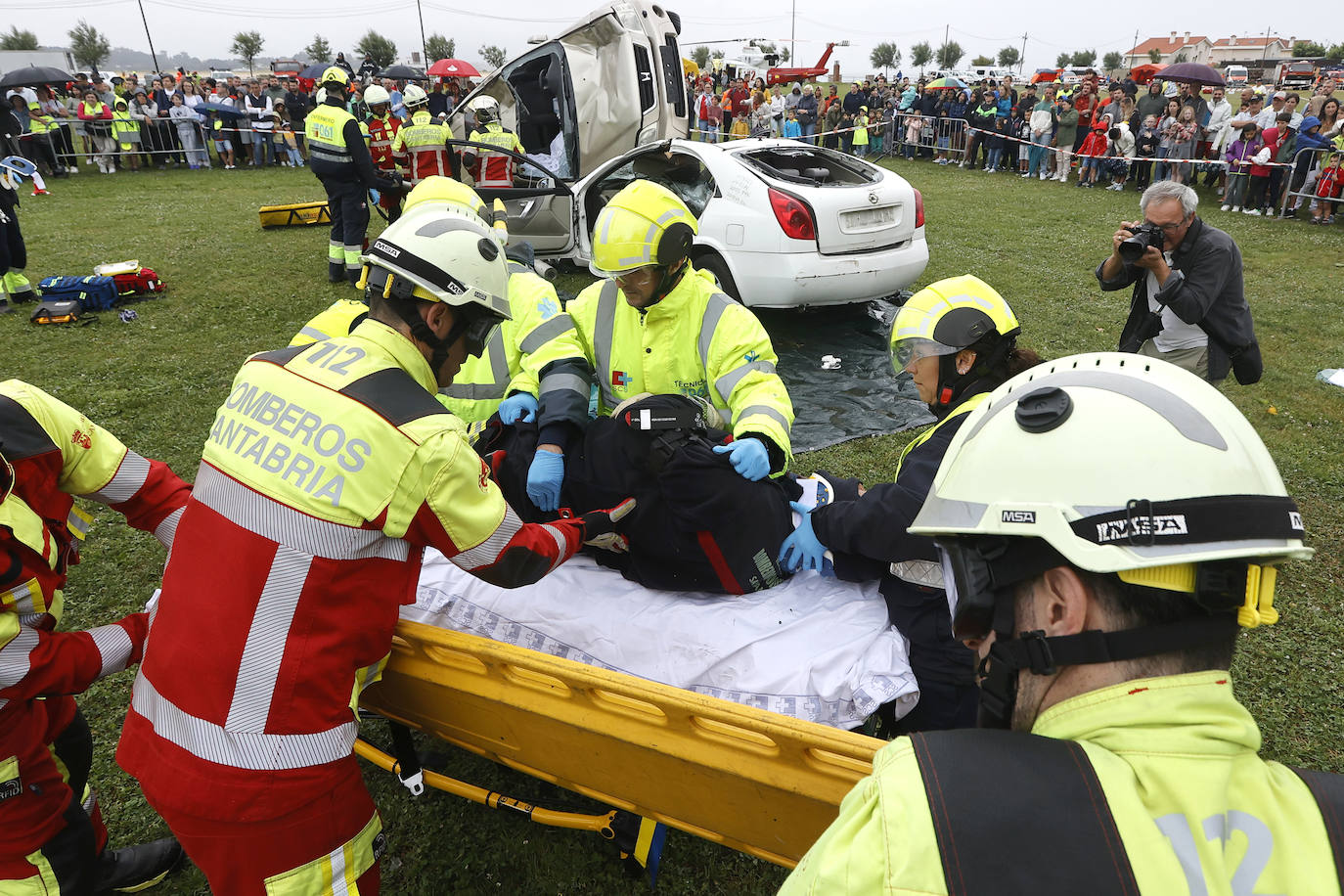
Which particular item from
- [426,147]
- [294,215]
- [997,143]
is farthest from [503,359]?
[997,143]

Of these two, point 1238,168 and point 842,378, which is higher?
point 1238,168

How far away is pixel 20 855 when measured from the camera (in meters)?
2.08

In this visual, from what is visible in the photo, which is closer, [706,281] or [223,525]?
[223,525]

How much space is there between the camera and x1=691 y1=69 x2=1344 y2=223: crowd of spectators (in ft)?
41.1

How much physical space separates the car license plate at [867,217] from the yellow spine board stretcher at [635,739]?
17.1 feet

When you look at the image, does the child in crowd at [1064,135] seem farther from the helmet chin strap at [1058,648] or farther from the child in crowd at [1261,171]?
the helmet chin strap at [1058,648]

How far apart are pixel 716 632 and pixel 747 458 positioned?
1.94ft

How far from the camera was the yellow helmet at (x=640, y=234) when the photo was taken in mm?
2906

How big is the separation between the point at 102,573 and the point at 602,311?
324cm

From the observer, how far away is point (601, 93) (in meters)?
9.50

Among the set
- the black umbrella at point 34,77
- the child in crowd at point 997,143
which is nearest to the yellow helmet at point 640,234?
the black umbrella at point 34,77

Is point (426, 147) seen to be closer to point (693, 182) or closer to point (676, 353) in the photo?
point (693, 182)

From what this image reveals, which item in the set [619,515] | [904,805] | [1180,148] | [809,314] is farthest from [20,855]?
[1180,148]

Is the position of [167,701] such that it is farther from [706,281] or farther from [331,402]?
[706,281]
